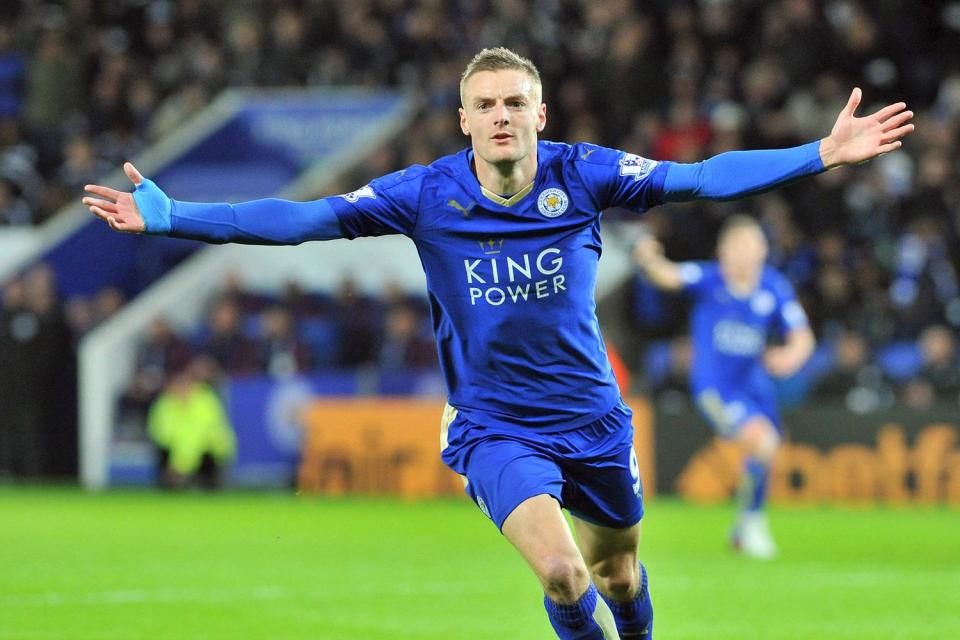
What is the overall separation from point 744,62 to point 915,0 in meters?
2.30

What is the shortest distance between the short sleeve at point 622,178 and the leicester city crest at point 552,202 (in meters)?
0.11

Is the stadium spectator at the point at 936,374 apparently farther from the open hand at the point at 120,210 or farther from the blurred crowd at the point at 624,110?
the open hand at the point at 120,210

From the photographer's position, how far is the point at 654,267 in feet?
37.6

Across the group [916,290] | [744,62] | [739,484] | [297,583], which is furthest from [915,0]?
[297,583]

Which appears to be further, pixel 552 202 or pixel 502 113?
pixel 552 202

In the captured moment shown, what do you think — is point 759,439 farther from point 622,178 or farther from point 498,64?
point 498,64

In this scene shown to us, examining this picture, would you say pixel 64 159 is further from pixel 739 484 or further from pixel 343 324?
pixel 739 484

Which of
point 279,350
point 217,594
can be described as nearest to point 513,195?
point 217,594

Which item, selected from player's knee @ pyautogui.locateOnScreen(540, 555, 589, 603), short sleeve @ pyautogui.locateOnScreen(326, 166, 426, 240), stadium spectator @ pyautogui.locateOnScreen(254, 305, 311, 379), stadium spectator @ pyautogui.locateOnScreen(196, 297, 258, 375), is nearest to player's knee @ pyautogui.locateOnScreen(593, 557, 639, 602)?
player's knee @ pyautogui.locateOnScreen(540, 555, 589, 603)

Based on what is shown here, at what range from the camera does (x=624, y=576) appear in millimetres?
6238

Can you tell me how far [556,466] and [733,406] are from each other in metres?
7.32

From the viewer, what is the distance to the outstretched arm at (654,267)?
10969mm

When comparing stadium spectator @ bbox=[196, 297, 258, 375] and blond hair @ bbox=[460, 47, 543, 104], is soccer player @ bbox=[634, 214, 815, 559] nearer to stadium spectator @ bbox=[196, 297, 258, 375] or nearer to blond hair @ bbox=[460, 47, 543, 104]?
blond hair @ bbox=[460, 47, 543, 104]

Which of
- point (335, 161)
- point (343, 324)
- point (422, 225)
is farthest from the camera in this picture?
point (335, 161)
